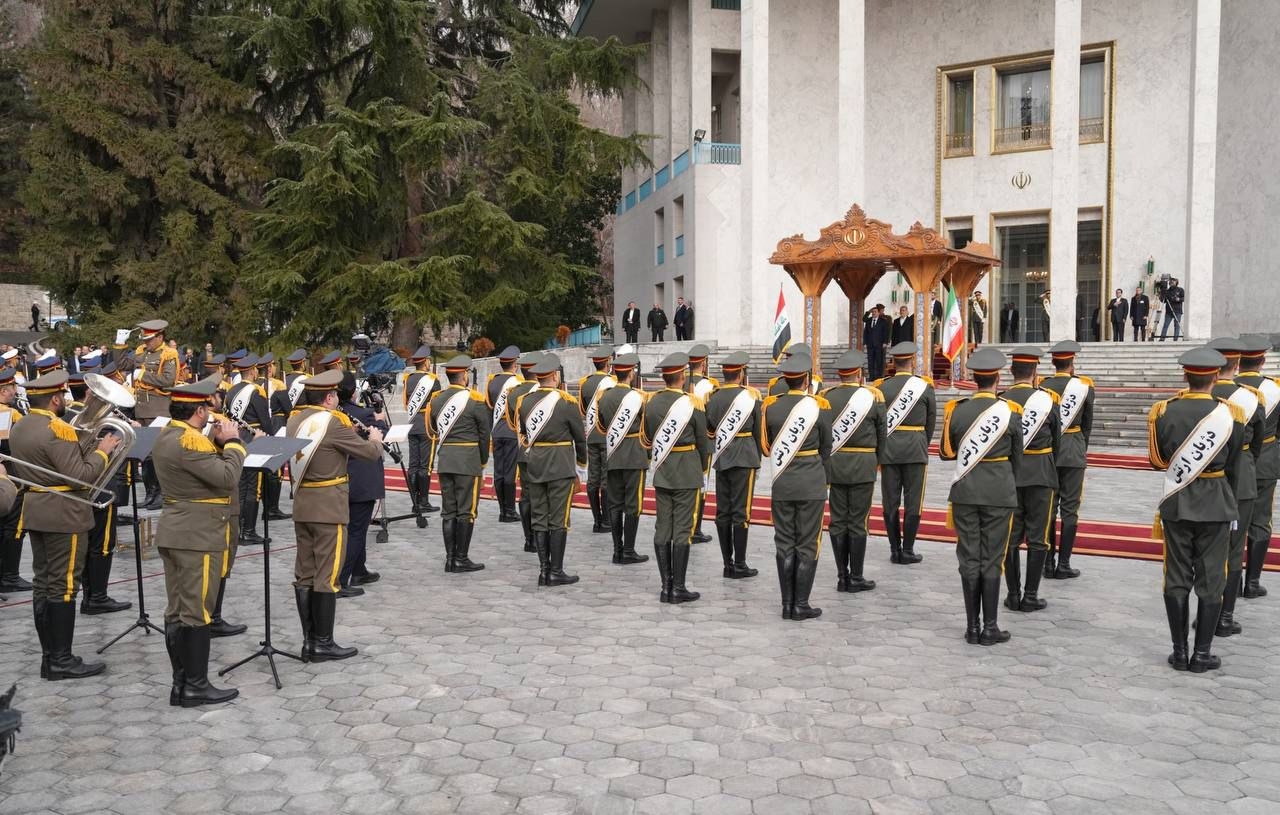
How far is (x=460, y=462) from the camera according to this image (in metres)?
9.09

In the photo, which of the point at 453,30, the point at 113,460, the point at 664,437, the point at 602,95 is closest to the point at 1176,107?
the point at 602,95

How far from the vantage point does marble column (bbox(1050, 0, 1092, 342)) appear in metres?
26.0

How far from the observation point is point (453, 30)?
2998 centimetres

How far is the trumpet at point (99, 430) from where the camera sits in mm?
6109

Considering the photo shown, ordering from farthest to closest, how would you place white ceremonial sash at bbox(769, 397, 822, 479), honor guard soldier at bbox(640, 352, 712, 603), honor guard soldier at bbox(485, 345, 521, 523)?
1. honor guard soldier at bbox(485, 345, 521, 523)
2. honor guard soldier at bbox(640, 352, 712, 603)
3. white ceremonial sash at bbox(769, 397, 822, 479)

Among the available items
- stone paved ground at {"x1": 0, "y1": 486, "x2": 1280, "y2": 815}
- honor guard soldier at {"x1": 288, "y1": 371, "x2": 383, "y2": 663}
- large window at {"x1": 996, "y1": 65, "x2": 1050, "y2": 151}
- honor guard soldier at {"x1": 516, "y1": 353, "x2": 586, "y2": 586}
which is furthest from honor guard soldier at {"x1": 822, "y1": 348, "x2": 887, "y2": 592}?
large window at {"x1": 996, "y1": 65, "x2": 1050, "y2": 151}

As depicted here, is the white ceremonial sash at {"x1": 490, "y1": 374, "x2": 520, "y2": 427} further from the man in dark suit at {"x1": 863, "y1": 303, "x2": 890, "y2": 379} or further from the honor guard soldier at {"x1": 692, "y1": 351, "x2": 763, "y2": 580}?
the man in dark suit at {"x1": 863, "y1": 303, "x2": 890, "y2": 379}

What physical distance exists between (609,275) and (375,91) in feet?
102

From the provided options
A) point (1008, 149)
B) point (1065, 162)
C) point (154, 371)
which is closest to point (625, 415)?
point (154, 371)

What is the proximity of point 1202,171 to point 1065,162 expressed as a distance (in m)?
3.20

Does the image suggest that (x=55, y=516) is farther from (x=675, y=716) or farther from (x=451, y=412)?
(x=675, y=716)

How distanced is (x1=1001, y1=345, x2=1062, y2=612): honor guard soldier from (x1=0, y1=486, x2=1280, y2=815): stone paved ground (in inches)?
11.4

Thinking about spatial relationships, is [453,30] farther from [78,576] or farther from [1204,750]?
[1204,750]

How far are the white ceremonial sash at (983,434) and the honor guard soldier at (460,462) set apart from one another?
4316 mm
